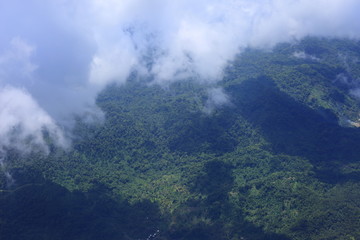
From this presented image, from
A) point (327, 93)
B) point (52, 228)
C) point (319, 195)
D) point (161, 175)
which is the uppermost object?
point (327, 93)

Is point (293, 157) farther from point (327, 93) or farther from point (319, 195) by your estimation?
point (327, 93)

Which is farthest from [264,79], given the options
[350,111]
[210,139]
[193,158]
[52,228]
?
[52,228]

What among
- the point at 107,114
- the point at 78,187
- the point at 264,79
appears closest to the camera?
the point at 78,187

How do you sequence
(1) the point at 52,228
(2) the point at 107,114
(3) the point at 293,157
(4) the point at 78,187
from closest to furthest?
(1) the point at 52,228, (4) the point at 78,187, (3) the point at 293,157, (2) the point at 107,114

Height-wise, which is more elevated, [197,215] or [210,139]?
[210,139]

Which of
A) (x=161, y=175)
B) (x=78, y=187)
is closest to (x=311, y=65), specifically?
(x=161, y=175)

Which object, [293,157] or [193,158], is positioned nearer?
[293,157]
